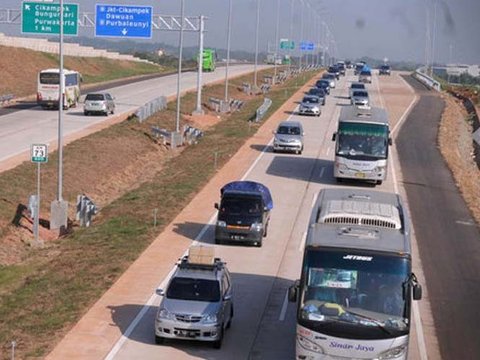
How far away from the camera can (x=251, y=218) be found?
31328 mm

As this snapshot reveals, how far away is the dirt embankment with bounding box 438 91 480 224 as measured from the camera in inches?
1747

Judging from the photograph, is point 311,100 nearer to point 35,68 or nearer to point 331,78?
point 35,68

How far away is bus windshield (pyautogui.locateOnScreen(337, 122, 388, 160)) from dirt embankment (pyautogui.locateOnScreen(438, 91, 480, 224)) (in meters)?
4.21

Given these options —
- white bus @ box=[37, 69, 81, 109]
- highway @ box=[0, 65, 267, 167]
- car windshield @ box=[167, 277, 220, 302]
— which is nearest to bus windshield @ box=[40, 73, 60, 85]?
white bus @ box=[37, 69, 81, 109]

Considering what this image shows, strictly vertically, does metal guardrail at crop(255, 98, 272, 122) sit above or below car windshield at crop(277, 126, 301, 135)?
below

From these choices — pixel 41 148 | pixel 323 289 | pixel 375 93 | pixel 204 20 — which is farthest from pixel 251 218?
pixel 375 93

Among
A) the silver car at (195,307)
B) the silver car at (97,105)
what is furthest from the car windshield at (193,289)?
the silver car at (97,105)

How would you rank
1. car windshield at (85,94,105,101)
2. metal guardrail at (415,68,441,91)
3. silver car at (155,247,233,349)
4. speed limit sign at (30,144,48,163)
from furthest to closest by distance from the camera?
1. metal guardrail at (415,68,441,91)
2. car windshield at (85,94,105,101)
3. speed limit sign at (30,144,48,163)
4. silver car at (155,247,233,349)

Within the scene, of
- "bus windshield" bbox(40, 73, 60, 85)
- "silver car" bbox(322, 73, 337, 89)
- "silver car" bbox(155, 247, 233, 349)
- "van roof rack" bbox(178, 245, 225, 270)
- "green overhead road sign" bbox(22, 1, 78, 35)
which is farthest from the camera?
"silver car" bbox(322, 73, 337, 89)

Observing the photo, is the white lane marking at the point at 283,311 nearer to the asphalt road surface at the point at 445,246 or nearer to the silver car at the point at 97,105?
the asphalt road surface at the point at 445,246

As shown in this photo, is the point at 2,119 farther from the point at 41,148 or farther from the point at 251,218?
the point at 251,218

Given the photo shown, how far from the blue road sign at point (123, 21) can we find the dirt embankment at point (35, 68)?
55.3 feet

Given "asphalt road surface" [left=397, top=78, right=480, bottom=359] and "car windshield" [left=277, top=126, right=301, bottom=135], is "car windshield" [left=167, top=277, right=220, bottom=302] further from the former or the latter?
"car windshield" [left=277, top=126, right=301, bottom=135]

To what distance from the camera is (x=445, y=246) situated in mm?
32688
